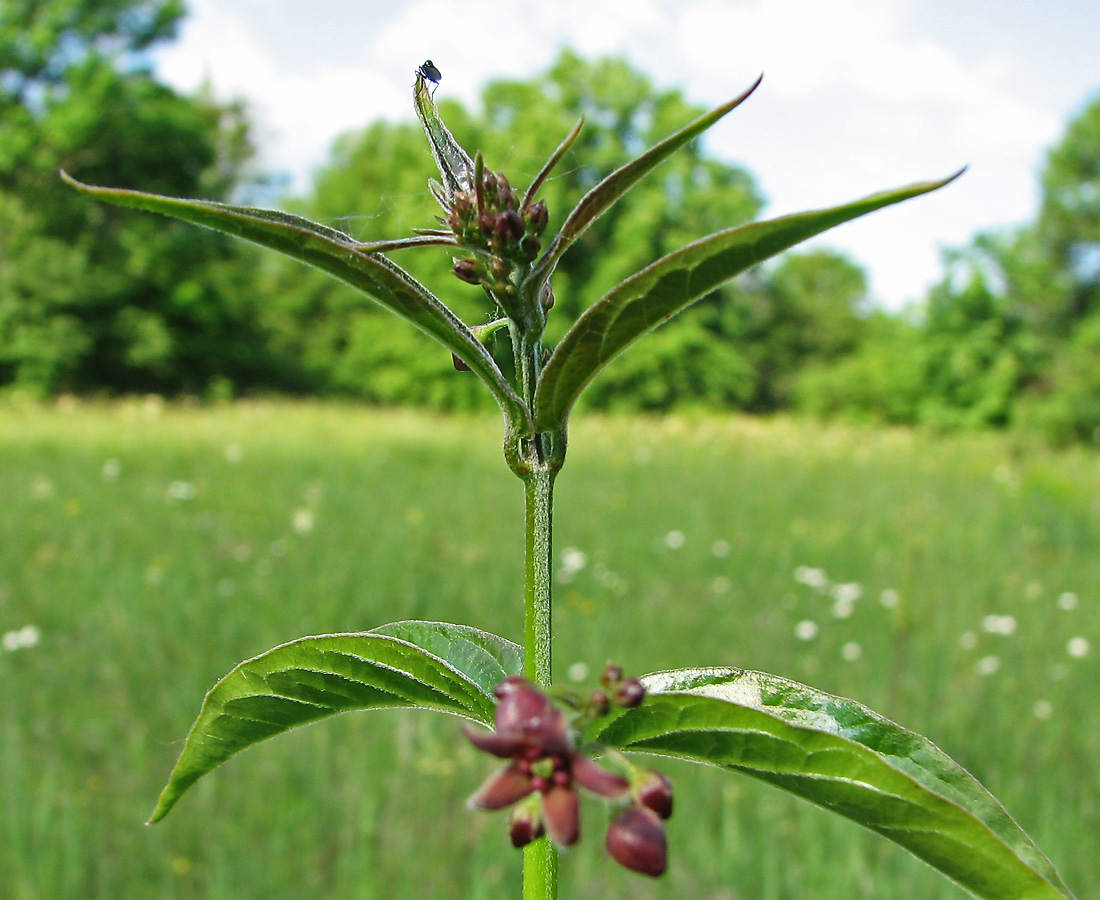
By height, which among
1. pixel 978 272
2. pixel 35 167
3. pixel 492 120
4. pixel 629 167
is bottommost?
pixel 629 167

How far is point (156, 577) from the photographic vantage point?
4426 mm

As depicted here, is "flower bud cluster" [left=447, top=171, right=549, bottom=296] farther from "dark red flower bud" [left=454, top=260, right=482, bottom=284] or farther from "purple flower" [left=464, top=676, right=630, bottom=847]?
"purple flower" [left=464, top=676, right=630, bottom=847]

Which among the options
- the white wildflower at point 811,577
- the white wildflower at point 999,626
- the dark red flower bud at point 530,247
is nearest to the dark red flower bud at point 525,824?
the dark red flower bud at point 530,247

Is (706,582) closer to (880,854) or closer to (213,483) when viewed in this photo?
(880,854)

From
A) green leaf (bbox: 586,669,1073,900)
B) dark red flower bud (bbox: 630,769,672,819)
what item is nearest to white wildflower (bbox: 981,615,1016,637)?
green leaf (bbox: 586,669,1073,900)

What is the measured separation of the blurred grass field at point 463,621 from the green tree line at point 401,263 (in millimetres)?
9204

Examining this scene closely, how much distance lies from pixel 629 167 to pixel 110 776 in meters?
3.03

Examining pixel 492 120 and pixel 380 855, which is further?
pixel 492 120

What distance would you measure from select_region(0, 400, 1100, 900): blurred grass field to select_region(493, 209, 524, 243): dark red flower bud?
60cm

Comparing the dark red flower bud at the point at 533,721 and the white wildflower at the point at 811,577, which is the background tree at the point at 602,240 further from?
the dark red flower bud at the point at 533,721

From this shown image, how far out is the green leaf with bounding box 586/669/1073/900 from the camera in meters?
0.32

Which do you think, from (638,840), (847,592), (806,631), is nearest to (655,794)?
(638,840)

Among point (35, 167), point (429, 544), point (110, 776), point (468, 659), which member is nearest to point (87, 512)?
point (429, 544)

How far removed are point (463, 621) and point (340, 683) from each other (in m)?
3.74
